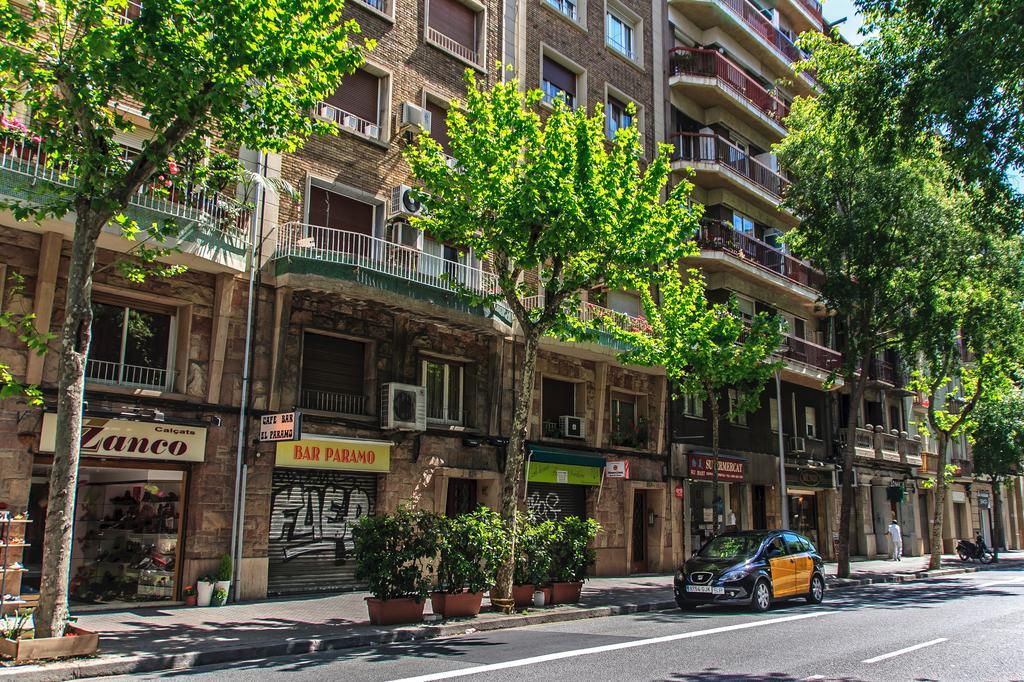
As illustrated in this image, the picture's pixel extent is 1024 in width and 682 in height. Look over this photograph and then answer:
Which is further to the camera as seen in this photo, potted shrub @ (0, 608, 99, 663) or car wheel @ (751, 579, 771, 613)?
car wheel @ (751, 579, 771, 613)

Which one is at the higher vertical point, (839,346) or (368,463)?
(839,346)

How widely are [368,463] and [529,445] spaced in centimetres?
510

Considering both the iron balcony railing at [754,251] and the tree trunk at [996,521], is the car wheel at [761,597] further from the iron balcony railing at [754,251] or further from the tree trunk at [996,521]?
the tree trunk at [996,521]

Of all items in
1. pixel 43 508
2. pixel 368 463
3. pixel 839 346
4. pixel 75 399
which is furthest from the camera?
pixel 839 346

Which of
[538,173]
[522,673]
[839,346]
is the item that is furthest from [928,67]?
[839,346]

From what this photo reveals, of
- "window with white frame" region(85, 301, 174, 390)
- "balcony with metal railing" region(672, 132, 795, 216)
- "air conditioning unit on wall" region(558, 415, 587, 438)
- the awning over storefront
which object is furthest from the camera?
"balcony with metal railing" region(672, 132, 795, 216)

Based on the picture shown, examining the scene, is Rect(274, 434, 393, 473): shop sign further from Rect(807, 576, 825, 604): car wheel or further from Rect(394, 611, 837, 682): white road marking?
Rect(807, 576, 825, 604): car wheel

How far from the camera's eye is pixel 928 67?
12.5m

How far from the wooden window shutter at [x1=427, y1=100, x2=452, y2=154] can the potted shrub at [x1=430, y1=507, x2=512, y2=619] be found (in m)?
10.8

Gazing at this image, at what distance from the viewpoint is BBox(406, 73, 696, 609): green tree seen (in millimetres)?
13633

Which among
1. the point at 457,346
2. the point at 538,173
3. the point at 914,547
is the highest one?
the point at 538,173

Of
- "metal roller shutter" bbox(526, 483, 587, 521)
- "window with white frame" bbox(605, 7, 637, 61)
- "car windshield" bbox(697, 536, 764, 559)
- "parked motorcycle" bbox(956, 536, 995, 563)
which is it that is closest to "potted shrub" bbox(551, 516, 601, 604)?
"car windshield" bbox(697, 536, 764, 559)

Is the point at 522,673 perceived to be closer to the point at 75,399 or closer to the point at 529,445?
the point at 75,399

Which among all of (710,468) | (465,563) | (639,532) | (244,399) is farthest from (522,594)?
(710,468)
